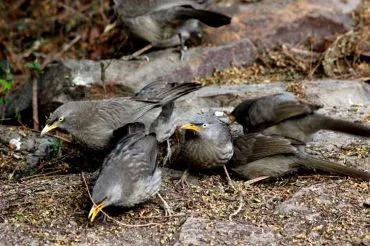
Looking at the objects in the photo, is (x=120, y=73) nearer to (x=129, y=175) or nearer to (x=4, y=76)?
(x=4, y=76)

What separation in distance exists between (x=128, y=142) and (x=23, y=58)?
6.23m

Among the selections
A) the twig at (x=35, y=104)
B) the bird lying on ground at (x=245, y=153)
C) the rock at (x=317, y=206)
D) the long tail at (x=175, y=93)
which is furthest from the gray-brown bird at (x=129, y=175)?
the twig at (x=35, y=104)

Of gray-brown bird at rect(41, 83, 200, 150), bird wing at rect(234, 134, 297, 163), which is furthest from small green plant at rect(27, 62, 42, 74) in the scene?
bird wing at rect(234, 134, 297, 163)

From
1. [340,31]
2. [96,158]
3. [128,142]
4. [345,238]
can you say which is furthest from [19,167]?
[340,31]

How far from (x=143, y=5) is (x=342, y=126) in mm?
3925

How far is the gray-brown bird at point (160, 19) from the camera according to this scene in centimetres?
952

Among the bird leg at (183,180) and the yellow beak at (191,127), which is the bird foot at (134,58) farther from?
the bird leg at (183,180)

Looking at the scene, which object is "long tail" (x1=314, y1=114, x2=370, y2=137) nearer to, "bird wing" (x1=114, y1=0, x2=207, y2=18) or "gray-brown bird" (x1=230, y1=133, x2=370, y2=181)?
"gray-brown bird" (x1=230, y1=133, x2=370, y2=181)

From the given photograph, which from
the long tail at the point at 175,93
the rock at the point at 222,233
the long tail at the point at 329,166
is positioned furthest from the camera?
the long tail at the point at 175,93

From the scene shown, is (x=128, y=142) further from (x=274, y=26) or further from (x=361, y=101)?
(x=274, y=26)

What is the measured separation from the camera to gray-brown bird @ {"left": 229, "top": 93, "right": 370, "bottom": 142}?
23.3 feet

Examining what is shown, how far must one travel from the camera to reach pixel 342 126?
6.79m

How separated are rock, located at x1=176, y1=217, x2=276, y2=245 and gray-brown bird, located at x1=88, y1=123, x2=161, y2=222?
0.49 metres

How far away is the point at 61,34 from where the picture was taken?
12.4 meters
